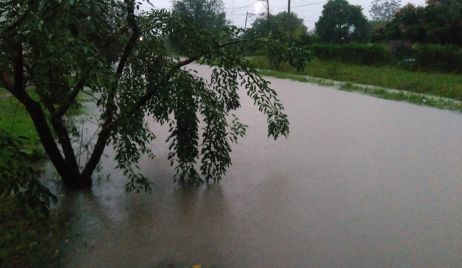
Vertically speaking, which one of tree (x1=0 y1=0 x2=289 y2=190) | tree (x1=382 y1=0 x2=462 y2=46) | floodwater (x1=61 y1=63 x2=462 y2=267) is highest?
tree (x1=382 y1=0 x2=462 y2=46)

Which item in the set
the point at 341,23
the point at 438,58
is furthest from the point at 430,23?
the point at 341,23

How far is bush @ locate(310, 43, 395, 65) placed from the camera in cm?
2025

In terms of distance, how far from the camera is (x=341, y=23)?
103 ft

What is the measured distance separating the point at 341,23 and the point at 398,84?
18568 mm

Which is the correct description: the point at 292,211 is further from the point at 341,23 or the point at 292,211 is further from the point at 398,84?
the point at 341,23

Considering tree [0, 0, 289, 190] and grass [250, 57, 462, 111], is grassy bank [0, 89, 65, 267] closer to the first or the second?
tree [0, 0, 289, 190]

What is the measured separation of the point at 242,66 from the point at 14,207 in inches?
83.6

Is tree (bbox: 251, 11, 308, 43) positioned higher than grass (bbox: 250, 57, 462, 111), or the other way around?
tree (bbox: 251, 11, 308, 43)

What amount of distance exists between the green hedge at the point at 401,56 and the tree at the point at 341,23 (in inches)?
292

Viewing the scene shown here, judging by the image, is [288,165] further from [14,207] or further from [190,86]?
[14,207]

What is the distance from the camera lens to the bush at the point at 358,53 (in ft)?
66.4

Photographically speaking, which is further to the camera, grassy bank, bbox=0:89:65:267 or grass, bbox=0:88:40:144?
grass, bbox=0:88:40:144

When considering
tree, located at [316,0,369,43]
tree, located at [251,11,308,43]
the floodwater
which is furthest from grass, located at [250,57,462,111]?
tree, located at [316,0,369,43]

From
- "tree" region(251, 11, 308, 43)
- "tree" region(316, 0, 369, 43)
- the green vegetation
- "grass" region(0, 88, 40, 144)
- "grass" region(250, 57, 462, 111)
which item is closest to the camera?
"tree" region(251, 11, 308, 43)
